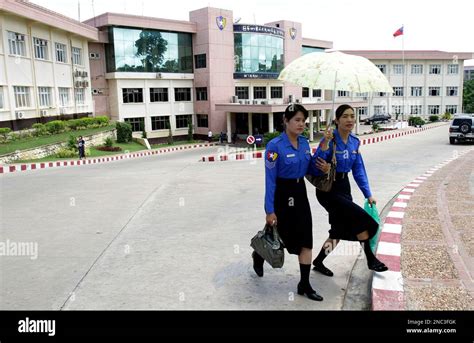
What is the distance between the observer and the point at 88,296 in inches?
172

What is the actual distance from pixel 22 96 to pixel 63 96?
524 cm

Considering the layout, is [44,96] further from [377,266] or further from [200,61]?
[377,266]

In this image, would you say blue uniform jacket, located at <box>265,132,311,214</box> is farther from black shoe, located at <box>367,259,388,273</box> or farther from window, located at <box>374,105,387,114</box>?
window, located at <box>374,105,387,114</box>

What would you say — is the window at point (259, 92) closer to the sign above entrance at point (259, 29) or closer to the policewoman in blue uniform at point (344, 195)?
the sign above entrance at point (259, 29)

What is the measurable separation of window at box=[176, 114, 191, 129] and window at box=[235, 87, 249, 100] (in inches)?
213

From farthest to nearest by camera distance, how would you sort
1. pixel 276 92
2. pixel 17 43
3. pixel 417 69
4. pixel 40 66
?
pixel 417 69, pixel 276 92, pixel 40 66, pixel 17 43

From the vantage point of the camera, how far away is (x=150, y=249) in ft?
19.4

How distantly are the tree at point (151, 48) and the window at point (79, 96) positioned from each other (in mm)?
6348

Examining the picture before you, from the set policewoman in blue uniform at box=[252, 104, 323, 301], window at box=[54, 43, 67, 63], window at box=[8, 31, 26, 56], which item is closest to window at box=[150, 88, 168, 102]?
window at box=[54, 43, 67, 63]

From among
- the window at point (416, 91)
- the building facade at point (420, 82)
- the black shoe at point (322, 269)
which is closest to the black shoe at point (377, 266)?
the black shoe at point (322, 269)

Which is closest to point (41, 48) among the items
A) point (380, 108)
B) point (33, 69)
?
point (33, 69)
